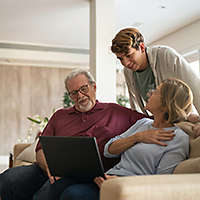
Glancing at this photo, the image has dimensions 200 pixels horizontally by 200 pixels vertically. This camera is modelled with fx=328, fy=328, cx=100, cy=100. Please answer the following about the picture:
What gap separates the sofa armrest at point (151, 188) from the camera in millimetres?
1009

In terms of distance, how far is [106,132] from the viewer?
2.06 m

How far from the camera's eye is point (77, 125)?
218cm

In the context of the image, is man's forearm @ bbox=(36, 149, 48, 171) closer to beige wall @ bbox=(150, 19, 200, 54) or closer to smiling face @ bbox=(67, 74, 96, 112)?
smiling face @ bbox=(67, 74, 96, 112)

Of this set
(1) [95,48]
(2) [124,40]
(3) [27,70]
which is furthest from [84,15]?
(2) [124,40]

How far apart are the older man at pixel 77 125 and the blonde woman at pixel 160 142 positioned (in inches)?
13.5

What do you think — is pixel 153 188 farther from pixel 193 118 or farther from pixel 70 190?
pixel 193 118

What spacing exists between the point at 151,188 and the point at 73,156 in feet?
1.80

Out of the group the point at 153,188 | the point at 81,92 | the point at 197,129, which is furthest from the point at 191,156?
the point at 81,92

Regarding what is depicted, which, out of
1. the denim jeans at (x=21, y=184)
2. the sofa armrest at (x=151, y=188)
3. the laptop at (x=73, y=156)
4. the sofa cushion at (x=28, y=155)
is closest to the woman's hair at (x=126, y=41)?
the laptop at (x=73, y=156)

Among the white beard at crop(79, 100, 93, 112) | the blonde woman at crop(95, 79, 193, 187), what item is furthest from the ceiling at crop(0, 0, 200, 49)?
the blonde woman at crop(95, 79, 193, 187)

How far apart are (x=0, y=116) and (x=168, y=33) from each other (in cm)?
439

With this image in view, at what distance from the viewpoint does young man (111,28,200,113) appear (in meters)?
2.03

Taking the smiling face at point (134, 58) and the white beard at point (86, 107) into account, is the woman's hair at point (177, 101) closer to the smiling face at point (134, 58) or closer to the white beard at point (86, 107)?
the smiling face at point (134, 58)

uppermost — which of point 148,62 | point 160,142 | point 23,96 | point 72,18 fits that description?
point 72,18
